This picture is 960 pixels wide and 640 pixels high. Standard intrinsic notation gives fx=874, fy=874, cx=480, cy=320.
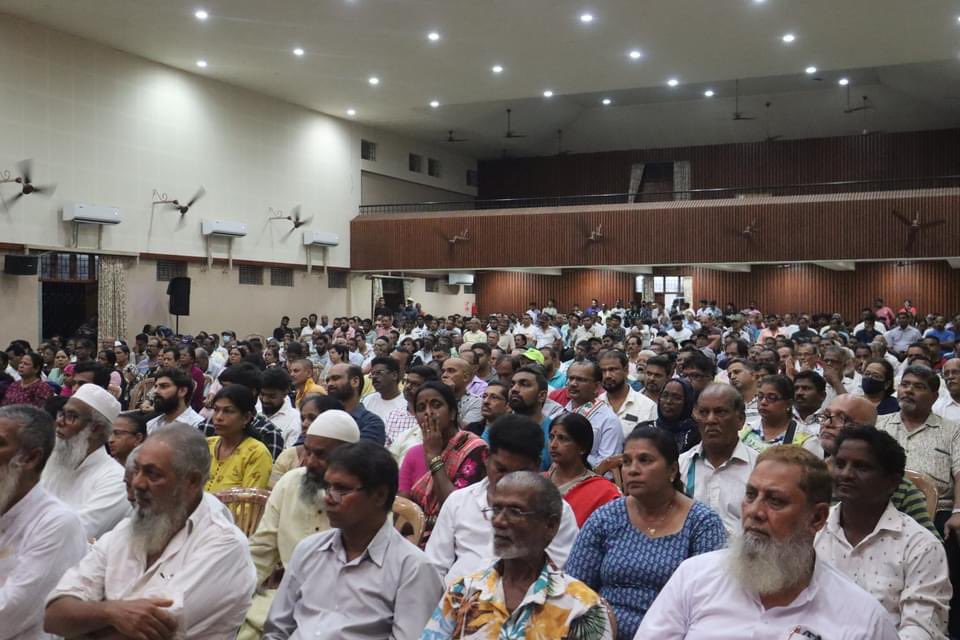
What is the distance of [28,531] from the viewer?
9.61 ft

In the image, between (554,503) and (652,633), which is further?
(554,503)

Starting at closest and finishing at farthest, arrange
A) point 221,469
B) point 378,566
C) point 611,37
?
point 378,566 < point 221,469 < point 611,37

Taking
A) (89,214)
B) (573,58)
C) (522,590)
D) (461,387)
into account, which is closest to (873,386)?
(461,387)

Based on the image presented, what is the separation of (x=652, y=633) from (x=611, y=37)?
51.7 feet

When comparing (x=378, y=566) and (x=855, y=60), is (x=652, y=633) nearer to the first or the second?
(x=378, y=566)

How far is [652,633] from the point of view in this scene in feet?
7.73

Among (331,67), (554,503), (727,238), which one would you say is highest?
(331,67)

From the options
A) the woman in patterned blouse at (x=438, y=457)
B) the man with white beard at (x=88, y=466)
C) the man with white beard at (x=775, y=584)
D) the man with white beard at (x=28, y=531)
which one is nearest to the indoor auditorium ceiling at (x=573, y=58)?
the woman in patterned blouse at (x=438, y=457)

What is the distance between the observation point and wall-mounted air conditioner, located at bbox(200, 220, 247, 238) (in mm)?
18984

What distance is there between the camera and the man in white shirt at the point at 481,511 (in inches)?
128

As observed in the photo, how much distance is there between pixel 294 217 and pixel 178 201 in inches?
133

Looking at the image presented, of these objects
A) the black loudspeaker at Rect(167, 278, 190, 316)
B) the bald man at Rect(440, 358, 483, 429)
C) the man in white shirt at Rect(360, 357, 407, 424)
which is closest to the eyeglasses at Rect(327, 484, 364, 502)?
the bald man at Rect(440, 358, 483, 429)

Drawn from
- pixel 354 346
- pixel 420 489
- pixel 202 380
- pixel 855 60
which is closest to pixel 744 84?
pixel 855 60

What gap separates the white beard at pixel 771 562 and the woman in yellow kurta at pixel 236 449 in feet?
9.10
